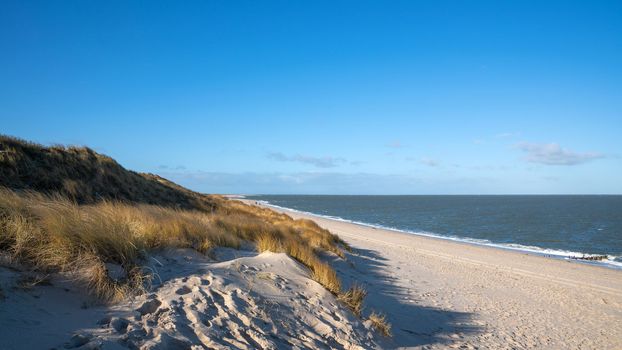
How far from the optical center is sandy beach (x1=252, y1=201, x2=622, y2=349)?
22.6 feet

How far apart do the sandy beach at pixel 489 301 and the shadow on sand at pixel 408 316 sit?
0.02m

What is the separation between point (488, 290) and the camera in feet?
37.6

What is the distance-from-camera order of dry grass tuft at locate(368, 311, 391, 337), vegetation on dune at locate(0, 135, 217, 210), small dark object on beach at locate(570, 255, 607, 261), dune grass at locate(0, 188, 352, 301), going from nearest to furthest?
dune grass at locate(0, 188, 352, 301) → dry grass tuft at locate(368, 311, 391, 337) → vegetation on dune at locate(0, 135, 217, 210) → small dark object on beach at locate(570, 255, 607, 261)

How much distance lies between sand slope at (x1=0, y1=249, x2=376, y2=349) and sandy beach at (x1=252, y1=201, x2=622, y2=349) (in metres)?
1.18

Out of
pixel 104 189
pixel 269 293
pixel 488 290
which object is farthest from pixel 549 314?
pixel 104 189

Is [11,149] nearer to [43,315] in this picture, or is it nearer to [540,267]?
[43,315]

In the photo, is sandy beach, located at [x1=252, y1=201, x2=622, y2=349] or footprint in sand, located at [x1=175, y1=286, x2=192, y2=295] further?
sandy beach, located at [x1=252, y1=201, x2=622, y2=349]

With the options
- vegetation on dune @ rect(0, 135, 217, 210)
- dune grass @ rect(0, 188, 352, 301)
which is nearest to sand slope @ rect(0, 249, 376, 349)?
dune grass @ rect(0, 188, 352, 301)

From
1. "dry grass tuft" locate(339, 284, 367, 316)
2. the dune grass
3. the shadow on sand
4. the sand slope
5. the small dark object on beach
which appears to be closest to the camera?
the sand slope

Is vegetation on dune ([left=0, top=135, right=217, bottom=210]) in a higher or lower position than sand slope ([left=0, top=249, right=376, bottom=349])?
higher

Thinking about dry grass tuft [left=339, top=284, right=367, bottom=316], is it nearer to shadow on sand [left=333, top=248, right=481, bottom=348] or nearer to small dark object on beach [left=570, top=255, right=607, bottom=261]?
shadow on sand [left=333, top=248, right=481, bottom=348]

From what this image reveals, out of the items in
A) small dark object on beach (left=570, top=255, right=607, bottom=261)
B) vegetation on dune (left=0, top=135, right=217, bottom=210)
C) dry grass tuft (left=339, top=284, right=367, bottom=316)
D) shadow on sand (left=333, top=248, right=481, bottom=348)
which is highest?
vegetation on dune (left=0, top=135, right=217, bottom=210)

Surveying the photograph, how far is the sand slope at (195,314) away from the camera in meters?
3.38

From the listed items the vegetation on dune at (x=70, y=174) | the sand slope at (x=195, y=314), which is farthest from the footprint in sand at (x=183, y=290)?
the vegetation on dune at (x=70, y=174)
